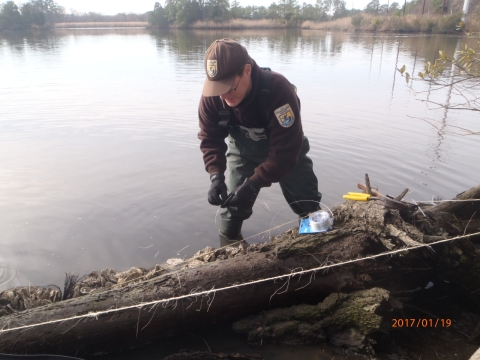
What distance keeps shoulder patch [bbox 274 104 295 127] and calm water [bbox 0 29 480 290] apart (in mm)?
1757

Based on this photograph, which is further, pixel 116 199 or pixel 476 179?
pixel 476 179

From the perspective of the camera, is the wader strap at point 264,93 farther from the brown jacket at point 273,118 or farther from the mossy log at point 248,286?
the mossy log at point 248,286

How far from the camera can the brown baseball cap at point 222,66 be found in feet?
9.48

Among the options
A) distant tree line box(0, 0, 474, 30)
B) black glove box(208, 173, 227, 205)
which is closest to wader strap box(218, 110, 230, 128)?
black glove box(208, 173, 227, 205)

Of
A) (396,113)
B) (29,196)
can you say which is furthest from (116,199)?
(396,113)

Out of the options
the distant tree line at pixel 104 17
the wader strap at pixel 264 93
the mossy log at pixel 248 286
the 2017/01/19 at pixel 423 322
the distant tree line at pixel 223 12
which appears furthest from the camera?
the distant tree line at pixel 104 17

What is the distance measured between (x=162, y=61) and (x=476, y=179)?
17292 mm

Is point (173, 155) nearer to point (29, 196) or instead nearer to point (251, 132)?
point (29, 196)

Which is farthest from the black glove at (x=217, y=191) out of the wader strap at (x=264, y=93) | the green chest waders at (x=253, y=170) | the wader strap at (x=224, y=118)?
the wader strap at (x=264, y=93)

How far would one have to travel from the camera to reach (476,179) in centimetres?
568

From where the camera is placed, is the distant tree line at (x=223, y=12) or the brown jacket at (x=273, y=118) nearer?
the brown jacket at (x=273, y=118)

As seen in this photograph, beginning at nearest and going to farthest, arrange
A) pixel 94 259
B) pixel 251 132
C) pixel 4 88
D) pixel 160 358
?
pixel 160 358
pixel 251 132
pixel 94 259
pixel 4 88

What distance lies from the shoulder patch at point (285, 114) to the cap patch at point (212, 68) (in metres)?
0.60

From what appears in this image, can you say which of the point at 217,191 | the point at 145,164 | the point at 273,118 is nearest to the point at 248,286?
the point at 217,191
